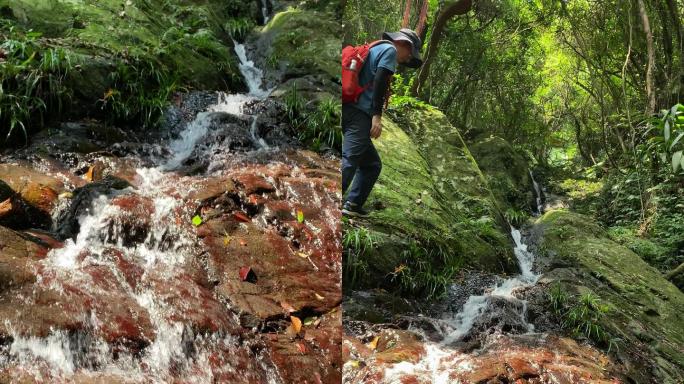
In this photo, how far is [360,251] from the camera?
1448mm

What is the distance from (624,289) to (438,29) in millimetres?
975

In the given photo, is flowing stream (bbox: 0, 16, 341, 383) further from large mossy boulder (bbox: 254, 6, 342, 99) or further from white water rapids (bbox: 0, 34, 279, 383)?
large mossy boulder (bbox: 254, 6, 342, 99)

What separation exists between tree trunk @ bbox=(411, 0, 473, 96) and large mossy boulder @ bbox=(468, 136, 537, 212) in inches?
12.1

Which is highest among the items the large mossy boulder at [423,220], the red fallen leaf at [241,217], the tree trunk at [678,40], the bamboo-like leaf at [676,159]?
the tree trunk at [678,40]

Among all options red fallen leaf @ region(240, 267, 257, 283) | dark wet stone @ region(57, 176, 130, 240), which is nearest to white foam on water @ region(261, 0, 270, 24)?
dark wet stone @ region(57, 176, 130, 240)

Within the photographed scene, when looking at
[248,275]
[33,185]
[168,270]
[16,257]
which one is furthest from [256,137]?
[16,257]

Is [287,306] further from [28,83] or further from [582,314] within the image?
[28,83]

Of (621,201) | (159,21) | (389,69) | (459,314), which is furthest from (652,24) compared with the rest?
(159,21)

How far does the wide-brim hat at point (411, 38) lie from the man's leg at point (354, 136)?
219 mm

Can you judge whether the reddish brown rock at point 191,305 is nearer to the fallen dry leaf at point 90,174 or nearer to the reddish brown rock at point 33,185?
the reddish brown rock at point 33,185

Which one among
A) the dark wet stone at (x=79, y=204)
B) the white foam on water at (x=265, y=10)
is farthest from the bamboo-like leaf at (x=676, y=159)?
the white foam on water at (x=265, y=10)

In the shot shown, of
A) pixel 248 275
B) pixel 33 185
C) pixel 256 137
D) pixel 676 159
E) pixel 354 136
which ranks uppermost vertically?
pixel 676 159

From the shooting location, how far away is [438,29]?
5.04 feet

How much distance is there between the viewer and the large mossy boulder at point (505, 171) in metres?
1.69
